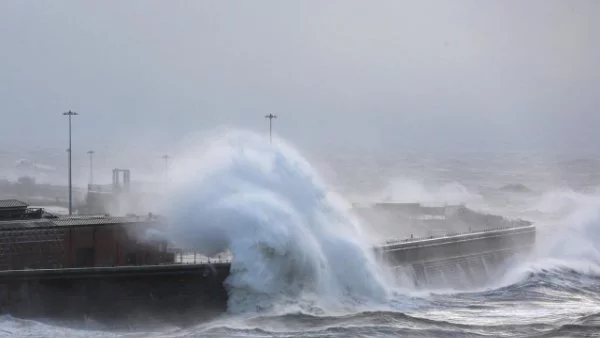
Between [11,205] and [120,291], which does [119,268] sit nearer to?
[120,291]

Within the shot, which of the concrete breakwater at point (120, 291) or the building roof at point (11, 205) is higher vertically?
the building roof at point (11, 205)

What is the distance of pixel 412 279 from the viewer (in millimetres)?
27859

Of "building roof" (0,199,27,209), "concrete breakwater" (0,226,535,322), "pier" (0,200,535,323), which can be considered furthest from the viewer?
"building roof" (0,199,27,209)

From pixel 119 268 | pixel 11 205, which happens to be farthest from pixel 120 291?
pixel 11 205

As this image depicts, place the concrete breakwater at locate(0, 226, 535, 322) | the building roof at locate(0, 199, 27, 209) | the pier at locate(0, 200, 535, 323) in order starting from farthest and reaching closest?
the building roof at locate(0, 199, 27, 209) < the pier at locate(0, 200, 535, 323) < the concrete breakwater at locate(0, 226, 535, 322)

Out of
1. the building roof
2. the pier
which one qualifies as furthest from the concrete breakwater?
the building roof

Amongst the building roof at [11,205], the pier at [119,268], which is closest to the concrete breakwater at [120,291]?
the pier at [119,268]

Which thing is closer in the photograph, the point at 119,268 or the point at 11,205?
the point at 119,268

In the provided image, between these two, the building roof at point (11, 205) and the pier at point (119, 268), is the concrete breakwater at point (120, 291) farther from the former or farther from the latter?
the building roof at point (11, 205)

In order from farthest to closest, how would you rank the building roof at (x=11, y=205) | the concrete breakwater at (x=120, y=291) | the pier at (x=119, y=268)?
the building roof at (x=11, y=205) → the pier at (x=119, y=268) → the concrete breakwater at (x=120, y=291)

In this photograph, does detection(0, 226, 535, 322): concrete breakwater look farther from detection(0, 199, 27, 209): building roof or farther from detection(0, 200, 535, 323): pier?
detection(0, 199, 27, 209): building roof

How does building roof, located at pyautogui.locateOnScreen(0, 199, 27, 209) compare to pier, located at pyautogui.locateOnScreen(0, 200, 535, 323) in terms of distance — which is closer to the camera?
pier, located at pyautogui.locateOnScreen(0, 200, 535, 323)

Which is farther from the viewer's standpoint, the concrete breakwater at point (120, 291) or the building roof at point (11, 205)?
the building roof at point (11, 205)

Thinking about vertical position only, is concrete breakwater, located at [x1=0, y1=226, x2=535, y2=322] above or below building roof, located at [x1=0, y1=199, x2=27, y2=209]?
below
